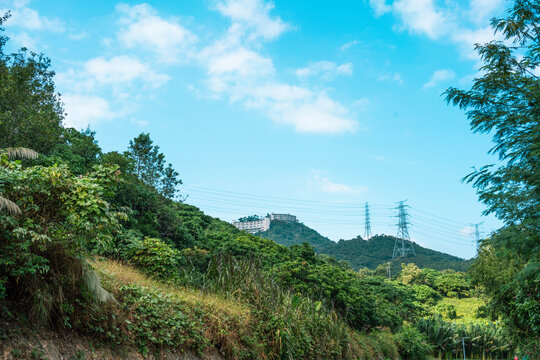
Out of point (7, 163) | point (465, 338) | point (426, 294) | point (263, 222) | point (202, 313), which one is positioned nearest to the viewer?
point (7, 163)

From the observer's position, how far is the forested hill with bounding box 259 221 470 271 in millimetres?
74875

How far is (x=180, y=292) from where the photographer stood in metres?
8.90

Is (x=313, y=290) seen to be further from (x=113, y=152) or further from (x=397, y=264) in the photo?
(x=397, y=264)

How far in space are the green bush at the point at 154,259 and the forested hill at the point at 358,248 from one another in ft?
217

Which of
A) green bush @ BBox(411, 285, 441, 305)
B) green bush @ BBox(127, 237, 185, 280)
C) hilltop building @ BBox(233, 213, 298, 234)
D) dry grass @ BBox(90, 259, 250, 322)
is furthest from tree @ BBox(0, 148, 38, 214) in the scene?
hilltop building @ BBox(233, 213, 298, 234)

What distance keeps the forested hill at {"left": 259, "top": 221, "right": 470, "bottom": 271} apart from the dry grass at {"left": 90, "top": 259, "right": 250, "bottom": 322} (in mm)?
66595

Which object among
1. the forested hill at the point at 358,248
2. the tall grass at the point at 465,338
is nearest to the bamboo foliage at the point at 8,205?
the tall grass at the point at 465,338

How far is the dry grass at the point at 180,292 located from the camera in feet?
25.5

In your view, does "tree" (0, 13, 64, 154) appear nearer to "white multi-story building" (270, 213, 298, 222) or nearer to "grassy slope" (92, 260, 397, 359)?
"grassy slope" (92, 260, 397, 359)

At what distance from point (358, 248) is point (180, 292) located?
76.9 m

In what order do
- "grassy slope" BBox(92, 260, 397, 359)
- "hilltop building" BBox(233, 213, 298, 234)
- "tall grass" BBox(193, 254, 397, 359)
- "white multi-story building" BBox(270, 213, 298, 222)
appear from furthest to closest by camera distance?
"white multi-story building" BBox(270, 213, 298, 222), "hilltop building" BBox(233, 213, 298, 234), "tall grass" BBox(193, 254, 397, 359), "grassy slope" BBox(92, 260, 397, 359)

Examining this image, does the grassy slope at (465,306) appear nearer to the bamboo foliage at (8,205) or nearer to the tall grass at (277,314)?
the tall grass at (277,314)

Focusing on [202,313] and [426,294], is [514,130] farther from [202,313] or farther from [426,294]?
[426,294]

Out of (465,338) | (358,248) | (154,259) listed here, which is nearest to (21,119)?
(154,259)
